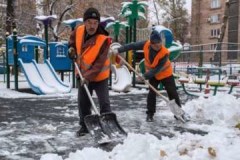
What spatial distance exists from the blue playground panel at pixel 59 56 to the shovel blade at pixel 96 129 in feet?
25.5

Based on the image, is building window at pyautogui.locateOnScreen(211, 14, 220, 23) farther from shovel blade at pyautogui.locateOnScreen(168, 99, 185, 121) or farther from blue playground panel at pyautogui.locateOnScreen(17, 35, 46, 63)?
shovel blade at pyautogui.locateOnScreen(168, 99, 185, 121)

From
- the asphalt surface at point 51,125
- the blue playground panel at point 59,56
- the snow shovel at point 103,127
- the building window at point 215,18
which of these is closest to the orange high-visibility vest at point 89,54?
the snow shovel at point 103,127

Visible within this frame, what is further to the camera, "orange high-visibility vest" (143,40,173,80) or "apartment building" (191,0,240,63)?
"apartment building" (191,0,240,63)

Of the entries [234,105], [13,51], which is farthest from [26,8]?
[234,105]

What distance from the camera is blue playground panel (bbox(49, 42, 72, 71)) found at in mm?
12250

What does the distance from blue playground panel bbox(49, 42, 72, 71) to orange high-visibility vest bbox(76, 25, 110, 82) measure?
7.18 meters

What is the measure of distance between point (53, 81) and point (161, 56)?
18.9ft

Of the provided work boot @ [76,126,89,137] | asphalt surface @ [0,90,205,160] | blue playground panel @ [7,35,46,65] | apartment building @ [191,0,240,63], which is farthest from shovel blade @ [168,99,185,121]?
apartment building @ [191,0,240,63]

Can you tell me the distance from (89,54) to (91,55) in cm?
4

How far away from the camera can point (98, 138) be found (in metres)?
4.52

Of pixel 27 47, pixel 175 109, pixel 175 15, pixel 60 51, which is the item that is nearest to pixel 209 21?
pixel 175 15

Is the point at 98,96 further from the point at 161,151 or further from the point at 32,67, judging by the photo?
the point at 32,67

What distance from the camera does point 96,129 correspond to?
465 cm

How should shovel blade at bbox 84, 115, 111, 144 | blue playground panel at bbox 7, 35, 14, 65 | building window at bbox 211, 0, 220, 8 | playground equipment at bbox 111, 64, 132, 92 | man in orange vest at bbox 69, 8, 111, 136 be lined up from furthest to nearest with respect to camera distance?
1. building window at bbox 211, 0, 220, 8
2. blue playground panel at bbox 7, 35, 14, 65
3. playground equipment at bbox 111, 64, 132, 92
4. man in orange vest at bbox 69, 8, 111, 136
5. shovel blade at bbox 84, 115, 111, 144
